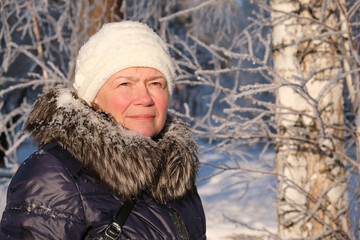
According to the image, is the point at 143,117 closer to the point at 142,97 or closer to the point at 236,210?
the point at 142,97

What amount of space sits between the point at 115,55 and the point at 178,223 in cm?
67

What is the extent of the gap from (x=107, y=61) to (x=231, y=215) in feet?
18.3

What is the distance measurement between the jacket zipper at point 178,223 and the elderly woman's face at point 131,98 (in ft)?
1.01

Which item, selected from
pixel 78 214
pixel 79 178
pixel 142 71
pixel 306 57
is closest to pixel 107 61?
pixel 142 71

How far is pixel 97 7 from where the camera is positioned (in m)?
4.47

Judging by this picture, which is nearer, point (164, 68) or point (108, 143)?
point (108, 143)

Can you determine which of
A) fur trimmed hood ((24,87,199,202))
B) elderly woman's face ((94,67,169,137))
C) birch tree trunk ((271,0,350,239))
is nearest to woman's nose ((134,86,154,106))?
elderly woman's face ((94,67,169,137))

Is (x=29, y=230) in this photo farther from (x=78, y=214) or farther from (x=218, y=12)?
(x=218, y=12)

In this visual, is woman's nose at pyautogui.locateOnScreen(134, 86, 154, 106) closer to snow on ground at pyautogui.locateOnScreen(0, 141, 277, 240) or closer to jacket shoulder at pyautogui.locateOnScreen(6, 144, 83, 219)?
jacket shoulder at pyautogui.locateOnScreen(6, 144, 83, 219)

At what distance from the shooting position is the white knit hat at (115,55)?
1596mm

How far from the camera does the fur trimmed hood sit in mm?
1426

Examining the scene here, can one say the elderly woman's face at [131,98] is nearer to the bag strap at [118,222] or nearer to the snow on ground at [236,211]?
the bag strap at [118,222]

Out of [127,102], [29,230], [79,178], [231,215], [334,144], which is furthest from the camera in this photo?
[231,215]

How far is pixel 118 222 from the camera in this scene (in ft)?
4.49
